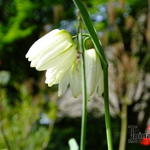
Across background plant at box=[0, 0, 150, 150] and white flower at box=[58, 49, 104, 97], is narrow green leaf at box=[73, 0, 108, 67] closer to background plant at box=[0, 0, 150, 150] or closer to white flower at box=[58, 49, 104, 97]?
white flower at box=[58, 49, 104, 97]

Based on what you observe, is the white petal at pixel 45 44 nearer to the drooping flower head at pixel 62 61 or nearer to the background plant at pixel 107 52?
the drooping flower head at pixel 62 61

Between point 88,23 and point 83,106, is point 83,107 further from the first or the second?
point 88,23

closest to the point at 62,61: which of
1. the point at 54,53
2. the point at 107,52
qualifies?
the point at 54,53

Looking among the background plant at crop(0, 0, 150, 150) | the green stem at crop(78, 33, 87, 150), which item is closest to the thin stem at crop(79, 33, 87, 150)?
the green stem at crop(78, 33, 87, 150)

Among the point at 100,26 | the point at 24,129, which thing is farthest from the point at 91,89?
the point at 100,26

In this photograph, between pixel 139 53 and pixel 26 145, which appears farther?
pixel 139 53

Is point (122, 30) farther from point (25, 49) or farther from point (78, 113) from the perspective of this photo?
point (25, 49)
